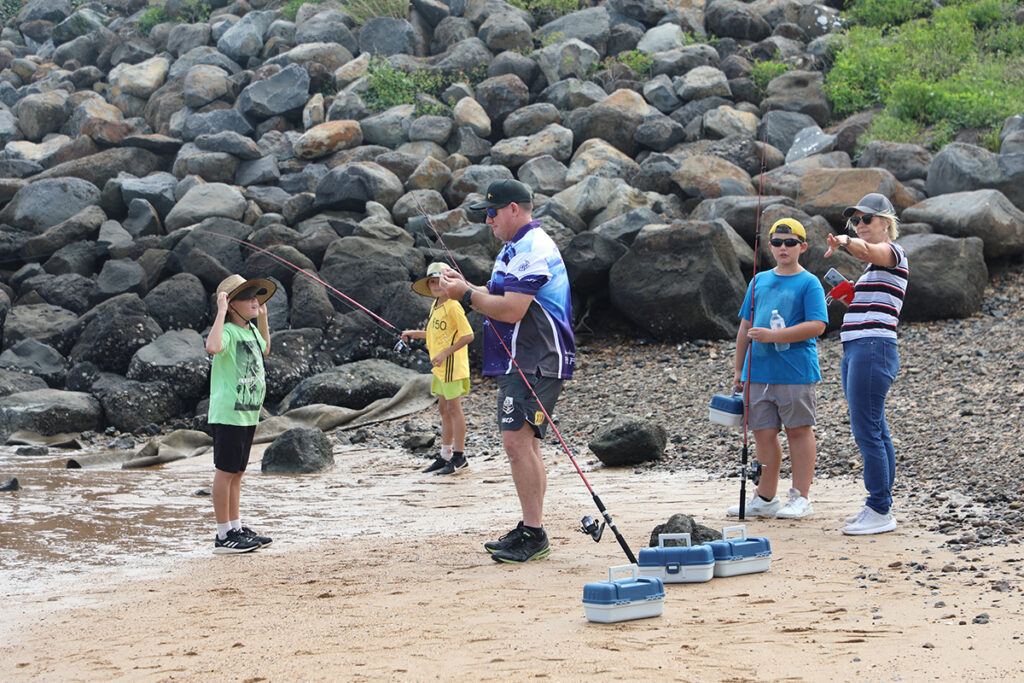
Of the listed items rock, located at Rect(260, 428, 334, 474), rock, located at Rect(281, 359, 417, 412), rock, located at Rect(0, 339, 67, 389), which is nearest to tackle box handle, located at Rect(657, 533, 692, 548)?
rock, located at Rect(260, 428, 334, 474)

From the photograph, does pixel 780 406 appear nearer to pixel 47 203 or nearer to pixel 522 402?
pixel 522 402

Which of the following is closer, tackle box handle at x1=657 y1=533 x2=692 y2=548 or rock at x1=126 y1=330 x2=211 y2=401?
tackle box handle at x1=657 y1=533 x2=692 y2=548

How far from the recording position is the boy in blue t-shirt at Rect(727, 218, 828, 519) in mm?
5605

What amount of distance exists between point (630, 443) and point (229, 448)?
11.4ft

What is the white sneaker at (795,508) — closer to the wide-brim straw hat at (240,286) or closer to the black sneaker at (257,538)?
the black sneaker at (257,538)

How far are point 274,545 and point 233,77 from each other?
20205mm

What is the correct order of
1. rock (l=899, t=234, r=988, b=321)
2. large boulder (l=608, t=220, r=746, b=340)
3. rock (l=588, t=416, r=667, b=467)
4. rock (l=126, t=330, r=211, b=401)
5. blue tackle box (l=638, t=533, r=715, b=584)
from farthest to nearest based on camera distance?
rock (l=126, t=330, r=211, b=401)
large boulder (l=608, t=220, r=746, b=340)
rock (l=899, t=234, r=988, b=321)
rock (l=588, t=416, r=667, b=467)
blue tackle box (l=638, t=533, r=715, b=584)

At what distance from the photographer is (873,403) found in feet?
17.0

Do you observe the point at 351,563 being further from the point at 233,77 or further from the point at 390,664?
the point at 233,77

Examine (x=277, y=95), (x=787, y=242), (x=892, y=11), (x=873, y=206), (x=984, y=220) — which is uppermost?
(x=892, y=11)

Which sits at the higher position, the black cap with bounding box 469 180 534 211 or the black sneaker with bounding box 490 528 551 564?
the black cap with bounding box 469 180 534 211

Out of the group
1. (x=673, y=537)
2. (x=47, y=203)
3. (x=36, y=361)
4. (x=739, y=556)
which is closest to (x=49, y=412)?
(x=36, y=361)

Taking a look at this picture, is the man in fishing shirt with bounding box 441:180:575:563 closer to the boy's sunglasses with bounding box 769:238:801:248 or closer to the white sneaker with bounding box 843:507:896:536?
the boy's sunglasses with bounding box 769:238:801:248

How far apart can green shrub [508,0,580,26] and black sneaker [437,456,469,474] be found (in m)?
17.9
